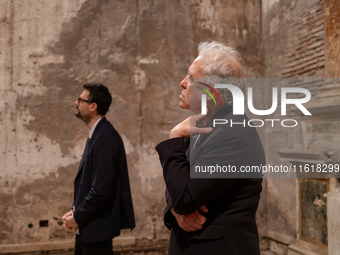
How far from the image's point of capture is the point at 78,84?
417 centimetres

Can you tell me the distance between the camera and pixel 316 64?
11.7 feet

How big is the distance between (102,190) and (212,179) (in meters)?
1.28

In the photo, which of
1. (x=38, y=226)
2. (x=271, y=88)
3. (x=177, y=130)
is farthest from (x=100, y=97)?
(x=271, y=88)

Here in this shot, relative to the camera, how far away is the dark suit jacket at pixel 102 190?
2312mm

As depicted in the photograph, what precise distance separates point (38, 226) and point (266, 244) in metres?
3.05

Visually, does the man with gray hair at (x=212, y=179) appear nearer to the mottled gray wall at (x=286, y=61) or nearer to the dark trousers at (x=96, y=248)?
the dark trousers at (x=96, y=248)

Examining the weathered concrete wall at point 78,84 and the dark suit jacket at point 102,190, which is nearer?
the dark suit jacket at point 102,190

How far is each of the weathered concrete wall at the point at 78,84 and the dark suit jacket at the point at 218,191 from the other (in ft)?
9.77

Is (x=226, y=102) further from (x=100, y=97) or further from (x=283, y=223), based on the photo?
(x=283, y=223)

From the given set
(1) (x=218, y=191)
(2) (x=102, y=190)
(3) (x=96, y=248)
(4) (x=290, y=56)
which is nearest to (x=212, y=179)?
(1) (x=218, y=191)

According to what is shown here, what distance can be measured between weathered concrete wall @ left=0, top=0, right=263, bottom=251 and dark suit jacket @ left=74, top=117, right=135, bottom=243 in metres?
1.72

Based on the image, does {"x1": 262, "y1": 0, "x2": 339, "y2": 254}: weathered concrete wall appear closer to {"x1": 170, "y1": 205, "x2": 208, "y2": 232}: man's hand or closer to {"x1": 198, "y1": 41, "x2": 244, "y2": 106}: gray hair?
{"x1": 198, "y1": 41, "x2": 244, "y2": 106}: gray hair

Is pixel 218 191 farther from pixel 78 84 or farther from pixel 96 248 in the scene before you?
pixel 78 84

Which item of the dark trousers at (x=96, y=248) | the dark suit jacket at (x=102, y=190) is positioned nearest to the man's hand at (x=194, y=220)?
the dark suit jacket at (x=102, y=190)
